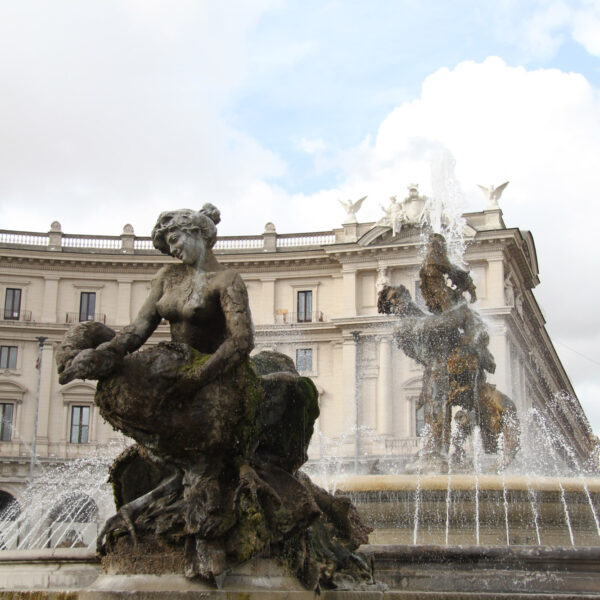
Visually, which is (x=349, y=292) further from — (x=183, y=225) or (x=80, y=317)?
(x=183, y=225)

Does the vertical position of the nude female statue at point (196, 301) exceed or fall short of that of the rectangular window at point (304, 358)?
it falls short

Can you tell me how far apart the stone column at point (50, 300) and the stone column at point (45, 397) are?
1.53 meters

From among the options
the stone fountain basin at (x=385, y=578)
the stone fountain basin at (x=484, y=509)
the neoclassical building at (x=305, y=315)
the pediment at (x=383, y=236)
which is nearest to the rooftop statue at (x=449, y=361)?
the stone fountain basin at (x=484, y=509)

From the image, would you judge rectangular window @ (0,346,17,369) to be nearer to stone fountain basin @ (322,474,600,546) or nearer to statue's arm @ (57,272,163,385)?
stone fountain basin @ (322,474,600,546)

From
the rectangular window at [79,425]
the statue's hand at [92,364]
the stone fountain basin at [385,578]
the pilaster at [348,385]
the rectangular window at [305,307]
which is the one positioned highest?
the rectangular window at [305,307]

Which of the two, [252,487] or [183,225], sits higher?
[183,225]

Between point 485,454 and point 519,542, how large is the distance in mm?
3334

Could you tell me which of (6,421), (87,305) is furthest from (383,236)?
(6,421)

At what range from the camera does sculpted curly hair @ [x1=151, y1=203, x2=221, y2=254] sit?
14.8 feet

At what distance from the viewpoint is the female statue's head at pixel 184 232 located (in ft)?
14.7

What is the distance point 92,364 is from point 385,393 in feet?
149

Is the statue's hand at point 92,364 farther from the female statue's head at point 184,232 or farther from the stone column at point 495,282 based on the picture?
the stone column at point 495,282

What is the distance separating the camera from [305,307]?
52781 millimetres

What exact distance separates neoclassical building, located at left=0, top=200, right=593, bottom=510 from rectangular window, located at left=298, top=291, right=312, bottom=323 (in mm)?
65
